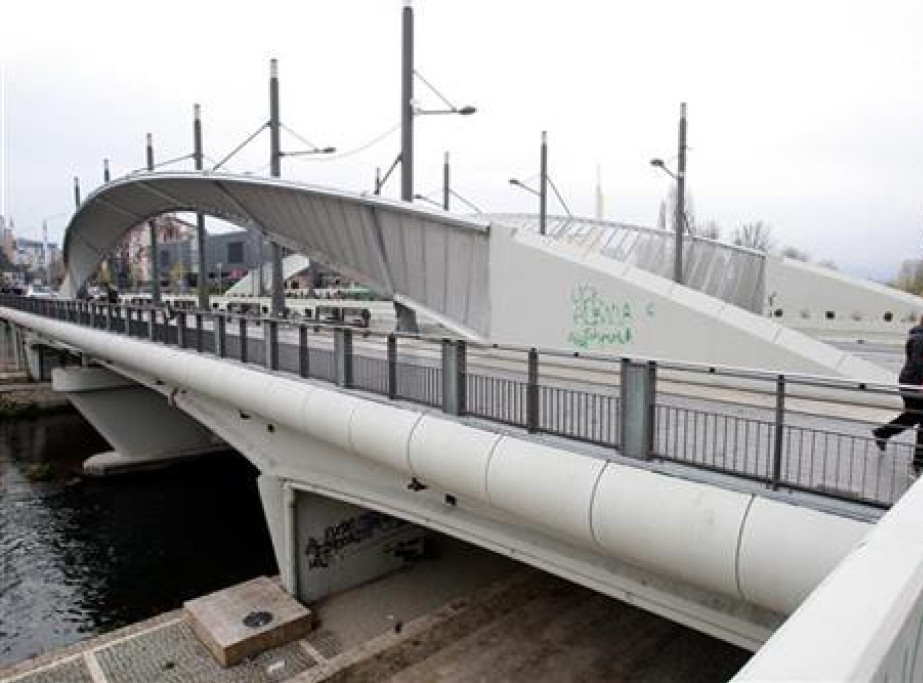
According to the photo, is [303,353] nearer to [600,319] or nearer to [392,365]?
[392,365]

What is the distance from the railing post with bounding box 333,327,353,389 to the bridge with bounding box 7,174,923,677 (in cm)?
5

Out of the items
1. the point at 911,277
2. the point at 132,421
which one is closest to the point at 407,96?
the point at 132,421

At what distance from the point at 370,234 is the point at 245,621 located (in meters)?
10.7

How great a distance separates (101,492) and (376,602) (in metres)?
15.9

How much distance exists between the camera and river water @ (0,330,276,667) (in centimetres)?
→ 1560

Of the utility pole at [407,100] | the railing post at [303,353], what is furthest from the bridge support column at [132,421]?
the railing post at [303,353]

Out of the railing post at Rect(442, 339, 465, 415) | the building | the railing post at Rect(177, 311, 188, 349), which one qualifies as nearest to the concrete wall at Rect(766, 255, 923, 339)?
the railing post at Rect(442, 339, 465, 415)

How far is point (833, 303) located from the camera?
1086 inches

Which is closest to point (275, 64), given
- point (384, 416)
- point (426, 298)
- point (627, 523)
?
point (426, 298)

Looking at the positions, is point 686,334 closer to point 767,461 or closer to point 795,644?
point 767,461

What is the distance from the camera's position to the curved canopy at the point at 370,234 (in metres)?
15.8

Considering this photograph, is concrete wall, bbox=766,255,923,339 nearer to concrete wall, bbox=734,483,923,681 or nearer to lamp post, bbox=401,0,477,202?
lamp post, bbox=401,0,477,202

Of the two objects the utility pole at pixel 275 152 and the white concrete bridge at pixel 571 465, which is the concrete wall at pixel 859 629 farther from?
the utility pole at pixel 275 152

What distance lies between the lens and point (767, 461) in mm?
5793
